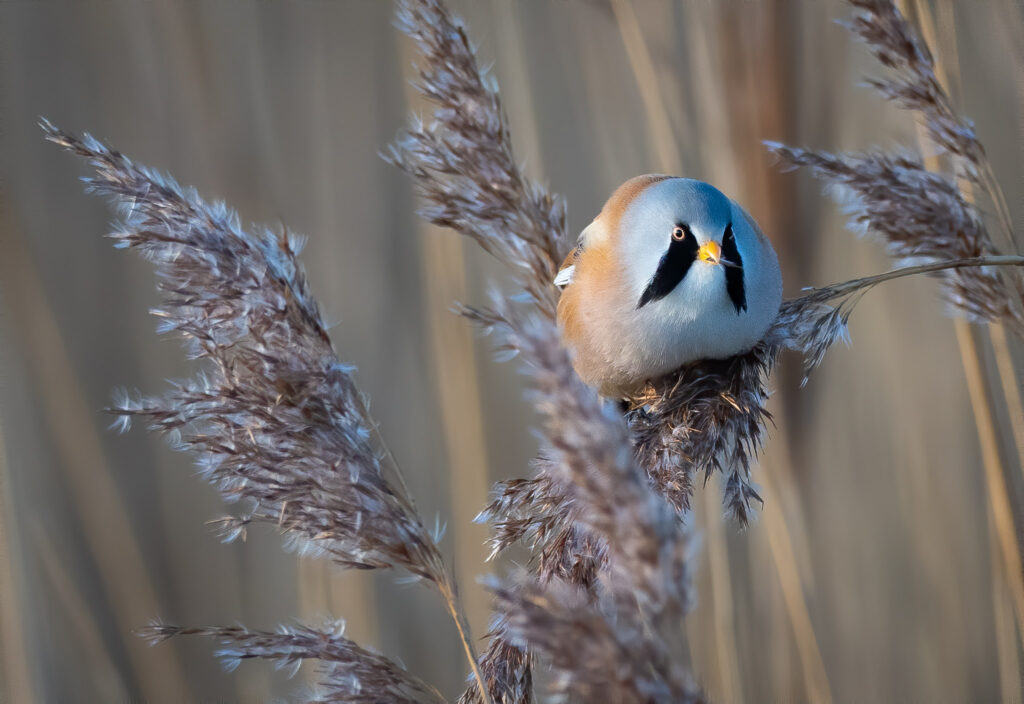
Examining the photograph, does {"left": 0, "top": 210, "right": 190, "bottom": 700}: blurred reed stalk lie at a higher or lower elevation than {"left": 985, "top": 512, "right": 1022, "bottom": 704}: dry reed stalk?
→ higher

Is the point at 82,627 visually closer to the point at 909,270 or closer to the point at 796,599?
the point at 796,599

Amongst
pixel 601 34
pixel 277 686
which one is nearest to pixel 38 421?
pixel 277 686

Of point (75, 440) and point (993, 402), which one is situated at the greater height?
point (75, 440)

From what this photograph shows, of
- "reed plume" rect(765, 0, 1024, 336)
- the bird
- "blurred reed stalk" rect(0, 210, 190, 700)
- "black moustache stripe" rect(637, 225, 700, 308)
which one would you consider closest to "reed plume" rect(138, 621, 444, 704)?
the bird

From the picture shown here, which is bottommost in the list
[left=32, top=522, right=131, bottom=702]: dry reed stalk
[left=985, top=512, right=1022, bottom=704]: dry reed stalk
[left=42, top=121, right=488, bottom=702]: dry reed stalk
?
[left=985, top=512, right=1022, bottom=704]: dry reed stalk

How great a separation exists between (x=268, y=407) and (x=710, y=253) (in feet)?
2.41

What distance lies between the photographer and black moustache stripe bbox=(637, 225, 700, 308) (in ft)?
4.35

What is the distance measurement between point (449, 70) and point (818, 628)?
1.61 meters

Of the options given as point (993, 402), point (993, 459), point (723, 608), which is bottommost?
point (723, 608)

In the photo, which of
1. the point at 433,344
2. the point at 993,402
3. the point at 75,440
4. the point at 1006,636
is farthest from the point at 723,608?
the point at 75,440

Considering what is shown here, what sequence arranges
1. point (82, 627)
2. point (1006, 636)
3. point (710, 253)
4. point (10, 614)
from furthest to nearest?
point (82, 627), point (10, 614), point (1006, 636), point (710, 253)

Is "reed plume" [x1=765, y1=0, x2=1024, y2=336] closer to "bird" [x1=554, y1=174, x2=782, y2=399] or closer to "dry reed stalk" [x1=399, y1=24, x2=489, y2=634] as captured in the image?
"bird" [x1=554, y1=174, x2=782, y2=399]

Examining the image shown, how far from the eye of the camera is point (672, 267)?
4.42 ft

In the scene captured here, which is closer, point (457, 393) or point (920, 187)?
point (920, 187)
